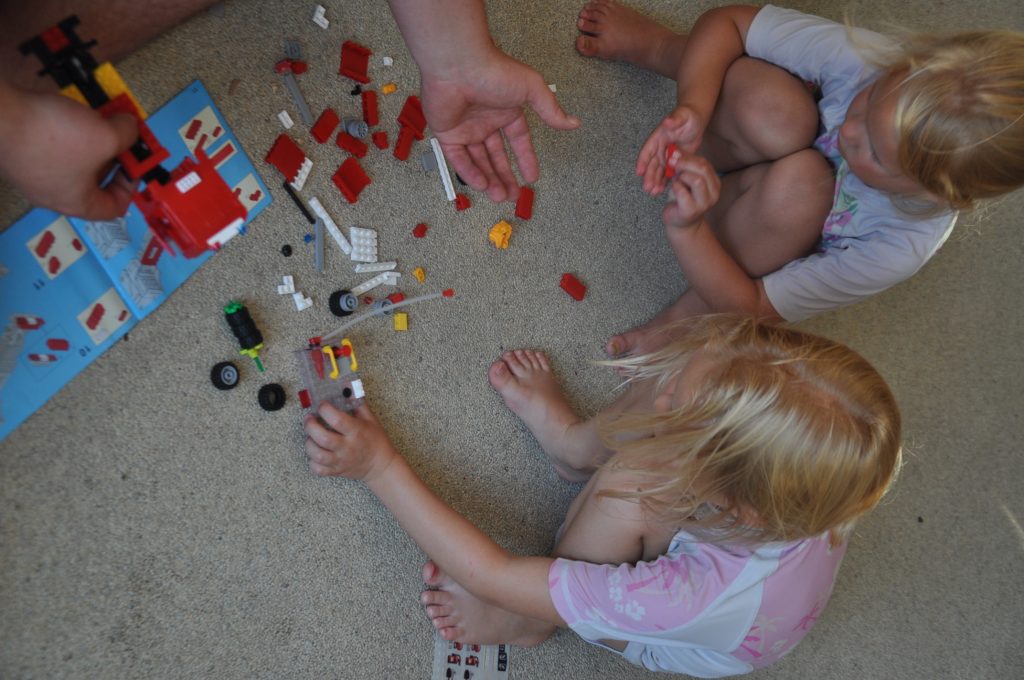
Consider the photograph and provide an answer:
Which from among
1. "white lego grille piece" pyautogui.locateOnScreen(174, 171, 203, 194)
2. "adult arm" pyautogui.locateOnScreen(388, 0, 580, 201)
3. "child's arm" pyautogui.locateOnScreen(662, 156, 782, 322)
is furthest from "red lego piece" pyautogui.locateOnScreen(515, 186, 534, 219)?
"white lego grille piece" pyautogui.locateOnScreen(174, 171, 203, 194)

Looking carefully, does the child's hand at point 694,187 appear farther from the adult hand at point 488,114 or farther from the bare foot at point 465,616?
the bare foot at point 465,616

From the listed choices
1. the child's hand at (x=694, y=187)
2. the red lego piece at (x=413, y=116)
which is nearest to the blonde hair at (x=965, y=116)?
the child's hand at (x=694, y=187)

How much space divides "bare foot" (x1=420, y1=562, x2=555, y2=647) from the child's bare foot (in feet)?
2.84

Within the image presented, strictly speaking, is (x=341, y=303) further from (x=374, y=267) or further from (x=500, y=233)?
(x=500, y=233)

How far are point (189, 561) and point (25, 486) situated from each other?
0.71ft

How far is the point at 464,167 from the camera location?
100 centimetres

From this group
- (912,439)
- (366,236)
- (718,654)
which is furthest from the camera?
(912,439)

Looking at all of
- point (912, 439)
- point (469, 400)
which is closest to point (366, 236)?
point (469, 400)

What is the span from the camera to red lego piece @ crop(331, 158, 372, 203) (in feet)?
3.43

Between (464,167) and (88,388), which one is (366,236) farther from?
(88,388)

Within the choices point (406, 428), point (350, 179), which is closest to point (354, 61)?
point (350, 179)

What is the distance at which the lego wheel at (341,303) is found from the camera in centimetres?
103

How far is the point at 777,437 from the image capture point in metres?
0.78

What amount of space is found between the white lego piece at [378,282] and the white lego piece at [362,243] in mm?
28
